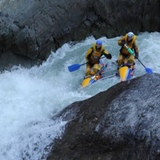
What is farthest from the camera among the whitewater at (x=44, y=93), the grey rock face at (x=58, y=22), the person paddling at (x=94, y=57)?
the grey rock face at (x=58, y=22)

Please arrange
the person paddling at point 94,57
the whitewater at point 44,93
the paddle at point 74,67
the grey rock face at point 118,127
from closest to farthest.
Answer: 1. the grey rock face at point 118,127
2. the whitewater at point 44,93
3. the person paddling at point 94,57
4. the paddle at point 74,67

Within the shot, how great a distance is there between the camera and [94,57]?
28.0 ft

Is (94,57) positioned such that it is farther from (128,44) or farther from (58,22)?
(58,22)

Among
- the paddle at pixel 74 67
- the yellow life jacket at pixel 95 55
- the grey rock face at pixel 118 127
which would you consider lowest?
the paddle at pixel 74 67

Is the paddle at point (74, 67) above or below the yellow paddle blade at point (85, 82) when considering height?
above

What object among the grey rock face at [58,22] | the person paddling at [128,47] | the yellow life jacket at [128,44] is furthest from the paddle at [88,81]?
the grey rock face at [58,22]

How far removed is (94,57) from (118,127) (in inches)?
168

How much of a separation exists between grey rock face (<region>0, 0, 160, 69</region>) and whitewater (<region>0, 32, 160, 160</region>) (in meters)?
0.31

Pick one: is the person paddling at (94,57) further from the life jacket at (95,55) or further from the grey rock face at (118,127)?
the grey rock face at (118,127)

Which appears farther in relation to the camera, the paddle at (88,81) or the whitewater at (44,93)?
the paddle at (88,81)

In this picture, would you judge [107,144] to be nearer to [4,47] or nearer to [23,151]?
[23,151]

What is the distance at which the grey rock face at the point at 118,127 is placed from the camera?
4.19m

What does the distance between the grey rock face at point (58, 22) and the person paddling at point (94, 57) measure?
163cm

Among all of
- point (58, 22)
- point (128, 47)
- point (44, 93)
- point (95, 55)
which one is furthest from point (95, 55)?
point (58, 22)
